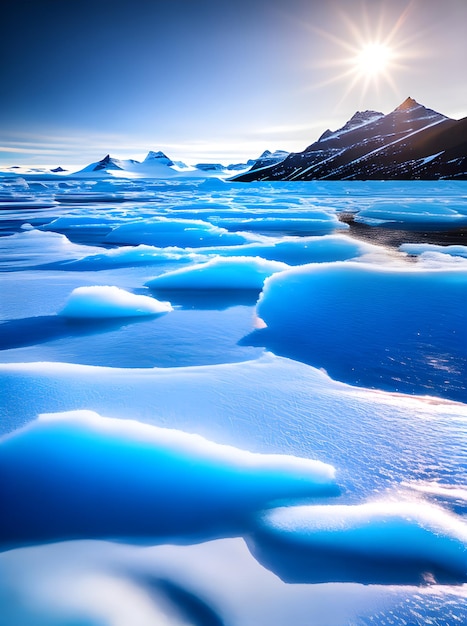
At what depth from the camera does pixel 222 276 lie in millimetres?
6859

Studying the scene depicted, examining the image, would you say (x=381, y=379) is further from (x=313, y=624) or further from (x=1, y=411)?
(x=1, y=411)

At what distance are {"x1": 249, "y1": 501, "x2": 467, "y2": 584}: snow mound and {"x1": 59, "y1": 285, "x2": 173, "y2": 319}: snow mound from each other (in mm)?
→ 3742

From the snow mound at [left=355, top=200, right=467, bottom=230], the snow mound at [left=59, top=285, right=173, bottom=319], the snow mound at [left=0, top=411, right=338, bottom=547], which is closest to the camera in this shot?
the snow mound at [left=0, top=411, right=338, bottom=547]

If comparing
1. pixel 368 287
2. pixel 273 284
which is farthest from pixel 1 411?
pixel 368 287

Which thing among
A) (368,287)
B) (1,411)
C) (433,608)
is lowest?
(433,608)

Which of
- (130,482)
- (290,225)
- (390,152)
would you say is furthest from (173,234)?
(390,152)

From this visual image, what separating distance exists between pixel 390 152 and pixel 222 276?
105 m

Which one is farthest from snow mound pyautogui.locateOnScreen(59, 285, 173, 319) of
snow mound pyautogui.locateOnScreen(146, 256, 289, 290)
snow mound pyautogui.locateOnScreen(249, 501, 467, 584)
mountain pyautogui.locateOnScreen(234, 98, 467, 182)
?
mountain pyautogui.locateOnScreen(234, 98, 467, 182)

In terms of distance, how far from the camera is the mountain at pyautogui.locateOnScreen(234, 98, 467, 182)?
79625mm

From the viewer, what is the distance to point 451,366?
3.67m

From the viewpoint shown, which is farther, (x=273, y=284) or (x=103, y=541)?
(x=273, y=284)

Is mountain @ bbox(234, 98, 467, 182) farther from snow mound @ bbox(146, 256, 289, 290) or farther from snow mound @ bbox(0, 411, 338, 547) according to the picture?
snow mound @ bbox(0, 411, 338, 547)

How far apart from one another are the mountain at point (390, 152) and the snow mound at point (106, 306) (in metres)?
74.1

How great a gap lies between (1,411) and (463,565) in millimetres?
2728
